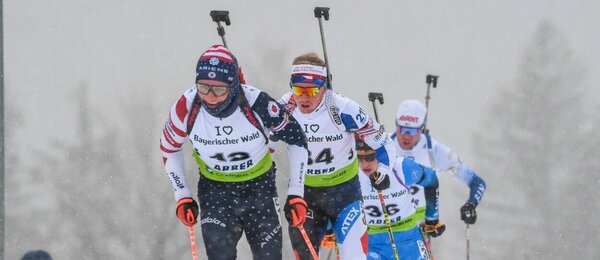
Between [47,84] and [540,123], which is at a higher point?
[540,123]

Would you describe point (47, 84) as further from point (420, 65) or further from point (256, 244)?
point (256, 244)

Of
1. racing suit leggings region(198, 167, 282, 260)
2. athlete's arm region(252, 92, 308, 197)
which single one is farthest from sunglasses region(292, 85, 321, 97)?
racing suit leggings region(198, 167, 282, 260)

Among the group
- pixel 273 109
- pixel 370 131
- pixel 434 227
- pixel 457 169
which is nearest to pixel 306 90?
pixel 370 131

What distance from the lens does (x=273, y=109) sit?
8367mm

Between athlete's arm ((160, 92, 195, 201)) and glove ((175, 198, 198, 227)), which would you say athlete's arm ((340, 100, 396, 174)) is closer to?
athlete's arm ((160, 92, 195, 201))

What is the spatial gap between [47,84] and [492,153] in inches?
3095

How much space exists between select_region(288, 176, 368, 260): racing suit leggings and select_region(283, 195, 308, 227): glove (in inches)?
34.1

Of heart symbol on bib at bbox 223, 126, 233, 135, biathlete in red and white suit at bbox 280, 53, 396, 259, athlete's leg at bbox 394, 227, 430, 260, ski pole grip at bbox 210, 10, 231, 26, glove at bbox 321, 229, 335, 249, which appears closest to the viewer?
heart symbol on bib at bbox 223, 126, 233, 135

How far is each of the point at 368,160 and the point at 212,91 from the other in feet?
9.64

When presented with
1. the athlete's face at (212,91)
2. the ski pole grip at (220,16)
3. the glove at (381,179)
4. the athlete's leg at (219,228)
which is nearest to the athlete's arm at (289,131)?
the athlete's face at (212,91)

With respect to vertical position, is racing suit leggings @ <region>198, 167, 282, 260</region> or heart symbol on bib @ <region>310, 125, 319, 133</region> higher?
heart symbol on bib @ <region>310, 125, 319, 133</region>

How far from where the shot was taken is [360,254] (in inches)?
383

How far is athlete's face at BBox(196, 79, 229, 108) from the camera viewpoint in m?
8.05

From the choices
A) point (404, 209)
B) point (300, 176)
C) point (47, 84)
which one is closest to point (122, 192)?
point (404, 209)
